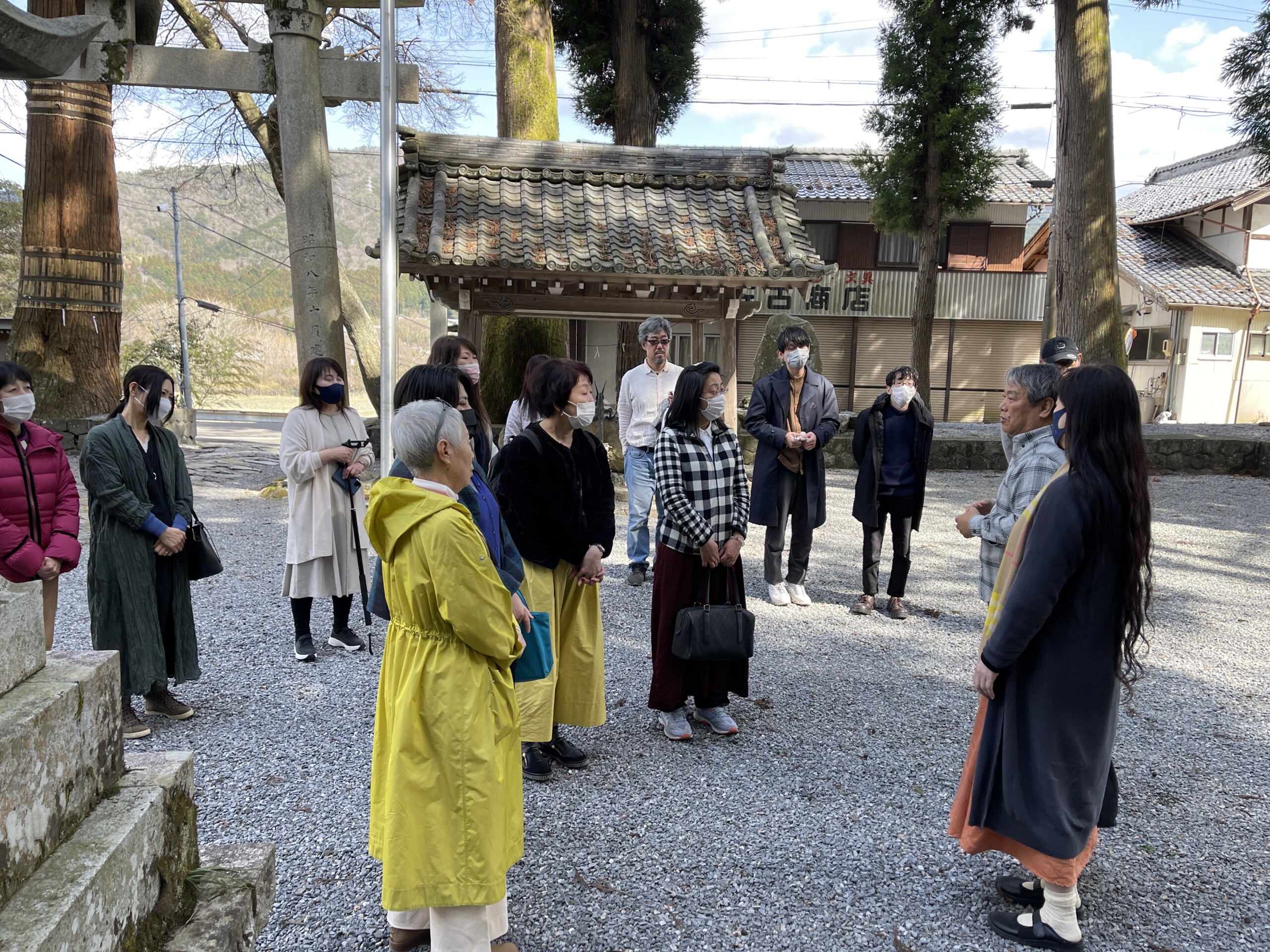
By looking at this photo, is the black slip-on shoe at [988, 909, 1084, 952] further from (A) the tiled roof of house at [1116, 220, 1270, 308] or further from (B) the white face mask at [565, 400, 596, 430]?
(A) the tiled roof of house at [1116, 220, 1270, 308]

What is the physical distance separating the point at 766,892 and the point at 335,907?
1.45 m

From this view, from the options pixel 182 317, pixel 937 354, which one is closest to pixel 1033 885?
pixel 937 354

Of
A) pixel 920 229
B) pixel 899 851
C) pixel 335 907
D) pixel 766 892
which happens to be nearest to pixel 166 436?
pixel 335 907

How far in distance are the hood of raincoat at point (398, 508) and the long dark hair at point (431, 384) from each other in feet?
3.15

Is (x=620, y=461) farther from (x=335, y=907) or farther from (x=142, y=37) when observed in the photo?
(x=335, y=907)

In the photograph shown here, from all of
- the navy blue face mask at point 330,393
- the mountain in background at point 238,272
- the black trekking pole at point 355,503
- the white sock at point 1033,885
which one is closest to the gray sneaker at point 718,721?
the white sock at point 1033,885

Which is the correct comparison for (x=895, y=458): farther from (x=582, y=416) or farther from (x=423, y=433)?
(x=423, y=433)

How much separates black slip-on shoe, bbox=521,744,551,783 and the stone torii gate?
16.1 feet

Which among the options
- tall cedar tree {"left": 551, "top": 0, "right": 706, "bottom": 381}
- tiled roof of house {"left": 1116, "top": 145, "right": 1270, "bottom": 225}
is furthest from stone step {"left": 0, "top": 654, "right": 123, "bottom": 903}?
tiled roof of house {"left": 1116, "top": 145, "right": 1270, "bottom": 225}

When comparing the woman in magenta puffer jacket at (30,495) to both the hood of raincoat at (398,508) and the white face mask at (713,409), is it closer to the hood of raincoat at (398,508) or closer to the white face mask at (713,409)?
the hood of raincoat at (398,508)

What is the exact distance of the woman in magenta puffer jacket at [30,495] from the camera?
3.50 metres

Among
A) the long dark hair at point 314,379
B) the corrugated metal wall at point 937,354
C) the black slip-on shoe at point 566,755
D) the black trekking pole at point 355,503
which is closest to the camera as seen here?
the black slip-on shoe at point 566,755

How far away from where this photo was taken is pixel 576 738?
3992 millimetres

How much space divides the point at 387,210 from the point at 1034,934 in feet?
19.9
